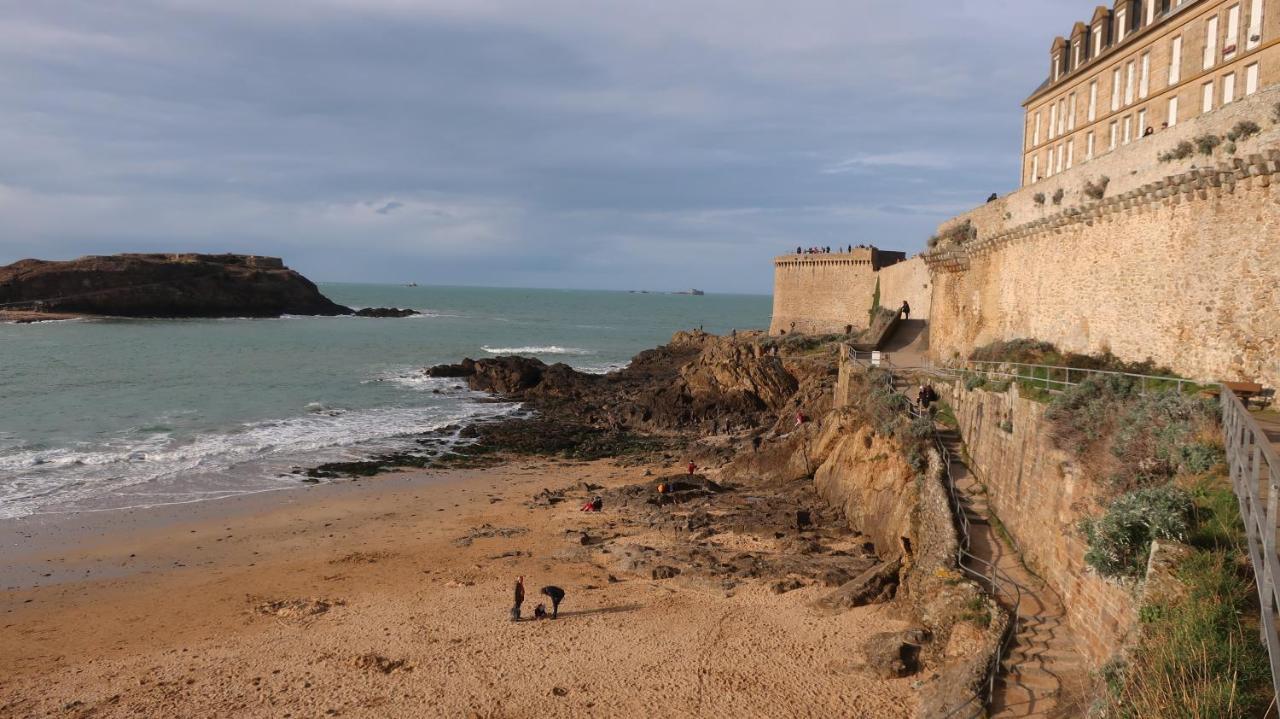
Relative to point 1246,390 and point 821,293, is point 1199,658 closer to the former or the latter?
point 1246,390

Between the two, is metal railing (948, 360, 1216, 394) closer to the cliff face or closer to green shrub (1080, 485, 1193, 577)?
green shrub (1080, 485, 1193, 577)

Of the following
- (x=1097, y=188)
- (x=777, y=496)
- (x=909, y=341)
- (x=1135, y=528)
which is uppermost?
(x=1097, y=188)

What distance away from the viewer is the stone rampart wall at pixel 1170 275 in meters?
12.1

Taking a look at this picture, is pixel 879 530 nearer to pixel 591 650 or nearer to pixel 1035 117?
pixel 591 650

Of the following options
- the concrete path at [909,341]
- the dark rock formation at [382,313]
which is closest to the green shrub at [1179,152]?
the concrete path at [909,341]

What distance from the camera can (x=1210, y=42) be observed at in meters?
20.5

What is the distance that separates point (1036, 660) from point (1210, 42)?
19.0 metres

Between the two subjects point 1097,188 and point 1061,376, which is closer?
point 1061,376

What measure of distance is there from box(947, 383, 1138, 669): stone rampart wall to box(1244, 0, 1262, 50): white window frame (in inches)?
446

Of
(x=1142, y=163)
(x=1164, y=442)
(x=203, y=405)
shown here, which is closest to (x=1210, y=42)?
(x=1142, y=163)

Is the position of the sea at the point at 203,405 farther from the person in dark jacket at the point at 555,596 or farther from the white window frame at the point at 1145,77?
the white window frame at the point at 1145,77

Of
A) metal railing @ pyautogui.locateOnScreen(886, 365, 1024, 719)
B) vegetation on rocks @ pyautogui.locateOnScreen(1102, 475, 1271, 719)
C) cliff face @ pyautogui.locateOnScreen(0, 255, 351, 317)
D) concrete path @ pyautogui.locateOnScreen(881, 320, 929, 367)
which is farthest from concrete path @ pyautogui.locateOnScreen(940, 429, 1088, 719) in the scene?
cliff face @ pyautogui.locateOnScreen(0, 255, 351, 317)

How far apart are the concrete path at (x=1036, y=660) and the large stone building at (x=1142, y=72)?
9161mm

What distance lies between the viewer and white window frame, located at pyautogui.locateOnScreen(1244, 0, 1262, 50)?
18688 millimetres
